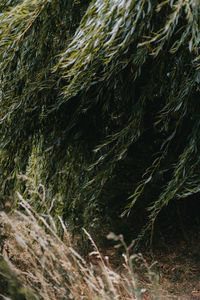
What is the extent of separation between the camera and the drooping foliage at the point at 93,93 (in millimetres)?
2518

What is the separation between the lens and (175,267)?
4.23 meters

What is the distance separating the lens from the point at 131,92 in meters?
2.98

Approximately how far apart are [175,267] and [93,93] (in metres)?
2.48

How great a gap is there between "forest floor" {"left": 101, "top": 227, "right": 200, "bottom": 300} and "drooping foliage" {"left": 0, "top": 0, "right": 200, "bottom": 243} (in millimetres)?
952

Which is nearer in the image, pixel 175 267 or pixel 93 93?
pixel 93 93

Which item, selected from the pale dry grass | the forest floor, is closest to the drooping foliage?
the pale dry grass

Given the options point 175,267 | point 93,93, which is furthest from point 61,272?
point 175,267

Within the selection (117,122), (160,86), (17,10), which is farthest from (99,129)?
(17,10)

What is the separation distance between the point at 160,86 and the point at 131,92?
0.29 meters

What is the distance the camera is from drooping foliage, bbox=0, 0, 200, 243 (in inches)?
99.1

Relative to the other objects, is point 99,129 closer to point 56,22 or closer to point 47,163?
point 47,163

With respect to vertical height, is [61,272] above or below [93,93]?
below

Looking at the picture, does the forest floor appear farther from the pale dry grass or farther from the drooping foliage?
the pale dry grass

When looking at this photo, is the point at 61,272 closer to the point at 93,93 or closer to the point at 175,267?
the point at 93,93
